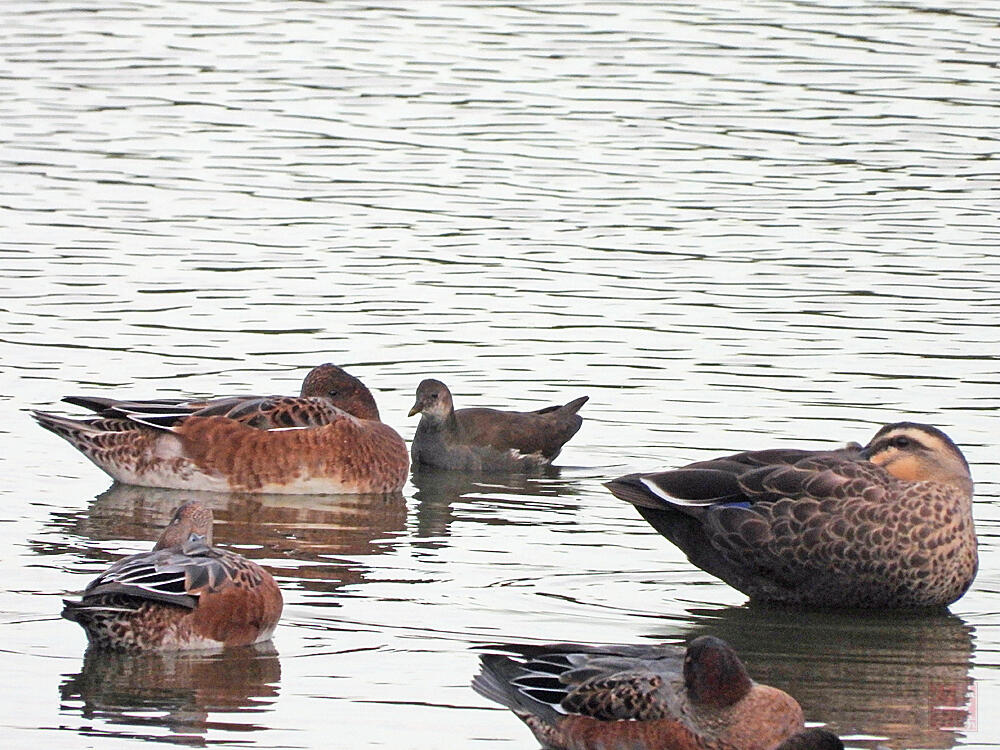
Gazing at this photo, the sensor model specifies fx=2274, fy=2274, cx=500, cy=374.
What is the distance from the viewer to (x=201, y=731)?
7.89 metres

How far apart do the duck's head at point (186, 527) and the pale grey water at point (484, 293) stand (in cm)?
51

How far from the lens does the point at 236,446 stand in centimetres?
1246

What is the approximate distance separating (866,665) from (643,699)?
6.11ft

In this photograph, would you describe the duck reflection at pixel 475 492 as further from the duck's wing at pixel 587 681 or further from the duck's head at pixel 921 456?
the duck's wing at pixel 587 681

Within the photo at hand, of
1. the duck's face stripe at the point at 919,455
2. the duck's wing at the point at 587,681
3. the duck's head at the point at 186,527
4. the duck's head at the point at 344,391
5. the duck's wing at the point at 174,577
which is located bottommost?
the duck's wing at the point at 587,681

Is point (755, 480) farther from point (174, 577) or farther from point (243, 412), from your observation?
point (243, 412)

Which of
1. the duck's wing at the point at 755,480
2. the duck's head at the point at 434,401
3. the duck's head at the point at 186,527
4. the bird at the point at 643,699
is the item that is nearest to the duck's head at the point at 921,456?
the duck's wing at the point at 755,480

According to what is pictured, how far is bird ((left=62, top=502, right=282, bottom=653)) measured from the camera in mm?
8711

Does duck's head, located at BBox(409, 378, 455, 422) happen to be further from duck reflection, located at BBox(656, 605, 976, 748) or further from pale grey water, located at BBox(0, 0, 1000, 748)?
duck reflection, located at BBox(656, 605, 976, 748)

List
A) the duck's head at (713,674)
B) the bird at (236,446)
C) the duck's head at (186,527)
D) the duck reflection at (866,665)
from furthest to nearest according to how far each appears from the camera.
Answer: the bird at (236,446)
the duck's head at (186,527)
the duck reflection at (866,665)
the duck's head at (713,674)

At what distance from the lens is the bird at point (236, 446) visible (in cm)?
1242

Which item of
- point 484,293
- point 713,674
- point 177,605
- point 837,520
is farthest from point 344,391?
point 713,674

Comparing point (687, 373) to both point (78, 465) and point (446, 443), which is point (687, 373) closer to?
point (446, 443)

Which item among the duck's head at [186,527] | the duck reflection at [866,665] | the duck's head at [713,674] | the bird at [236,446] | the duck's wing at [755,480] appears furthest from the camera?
the bird at [236,446]
